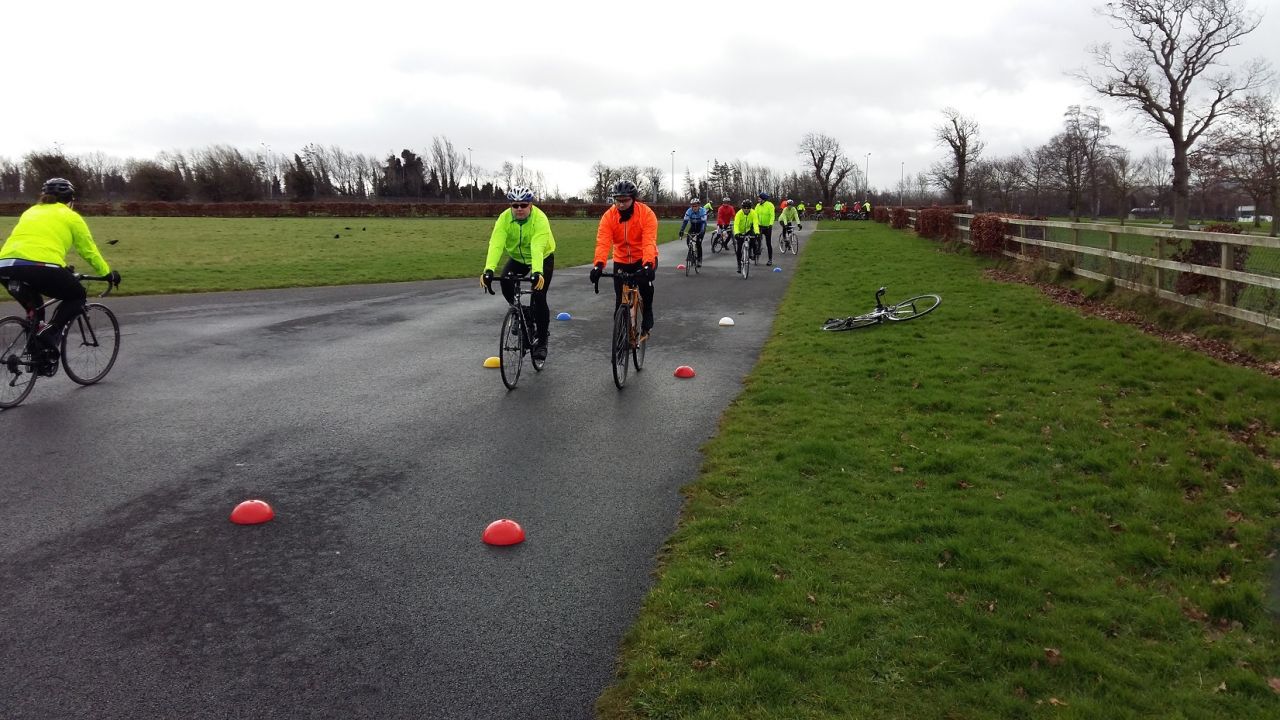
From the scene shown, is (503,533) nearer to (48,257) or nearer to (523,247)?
(523,247)

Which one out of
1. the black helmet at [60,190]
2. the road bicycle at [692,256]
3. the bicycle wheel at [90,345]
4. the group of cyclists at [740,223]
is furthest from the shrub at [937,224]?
the black helmet at [60,190]

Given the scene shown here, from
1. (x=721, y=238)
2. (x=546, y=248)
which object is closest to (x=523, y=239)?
(x=546, y=248)

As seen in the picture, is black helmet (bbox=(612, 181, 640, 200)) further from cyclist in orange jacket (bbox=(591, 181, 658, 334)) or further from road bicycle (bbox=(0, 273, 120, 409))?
road bicycle (bbox=(0, 273, 120, 409))

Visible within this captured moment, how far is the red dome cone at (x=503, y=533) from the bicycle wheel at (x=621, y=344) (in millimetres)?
3782

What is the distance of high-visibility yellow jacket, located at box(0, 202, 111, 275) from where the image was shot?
7.34 m

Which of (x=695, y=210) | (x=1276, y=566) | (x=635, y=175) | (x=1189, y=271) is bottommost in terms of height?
(x=1276, y=566)

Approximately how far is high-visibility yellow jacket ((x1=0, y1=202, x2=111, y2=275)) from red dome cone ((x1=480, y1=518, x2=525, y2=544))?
5081 millimetres

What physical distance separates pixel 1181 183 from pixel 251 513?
5300 centimetres

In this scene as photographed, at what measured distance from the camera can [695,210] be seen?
2200 cm

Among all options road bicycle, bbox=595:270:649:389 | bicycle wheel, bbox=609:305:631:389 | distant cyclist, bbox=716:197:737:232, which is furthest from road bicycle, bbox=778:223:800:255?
bicycle wheel, bbox=609:305:631:389

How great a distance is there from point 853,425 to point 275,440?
4516 millimetres

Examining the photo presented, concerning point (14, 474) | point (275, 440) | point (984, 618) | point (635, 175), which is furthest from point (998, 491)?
point (635, 175)

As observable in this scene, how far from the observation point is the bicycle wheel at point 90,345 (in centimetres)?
800

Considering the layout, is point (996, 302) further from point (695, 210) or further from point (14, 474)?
point (14, 474)
